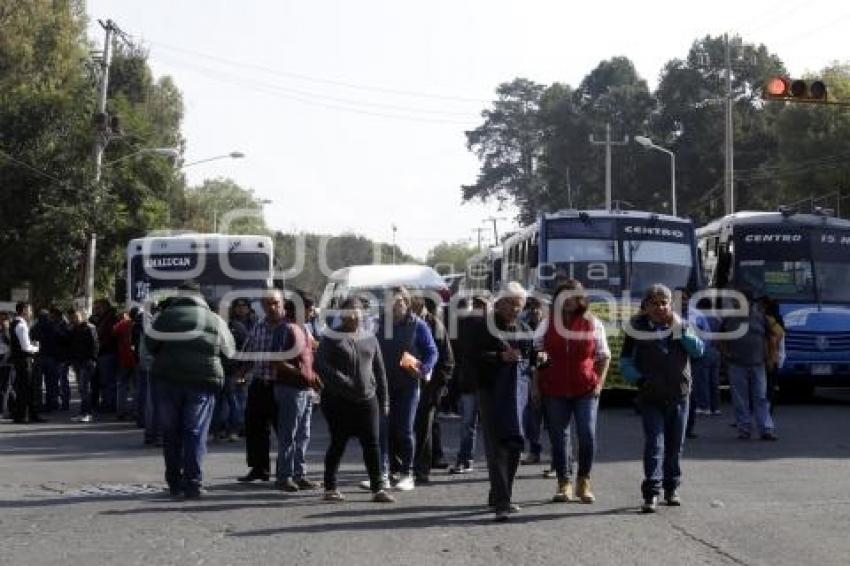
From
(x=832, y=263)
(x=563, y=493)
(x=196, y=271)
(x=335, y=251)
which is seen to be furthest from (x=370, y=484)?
(x=335, y=251)

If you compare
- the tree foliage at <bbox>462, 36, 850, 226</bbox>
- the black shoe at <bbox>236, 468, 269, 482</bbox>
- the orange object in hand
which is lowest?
the black shoe at <bbox>236, 468, 269, 482</bbox>

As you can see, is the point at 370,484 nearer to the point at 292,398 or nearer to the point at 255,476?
the point at 292,398

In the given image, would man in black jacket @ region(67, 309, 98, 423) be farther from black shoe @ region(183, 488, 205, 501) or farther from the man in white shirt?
black shoe @ region(183, 488, 205, 501)

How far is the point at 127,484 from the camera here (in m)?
13.0

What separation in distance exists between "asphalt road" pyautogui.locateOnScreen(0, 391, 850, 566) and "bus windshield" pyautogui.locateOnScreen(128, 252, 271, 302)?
7883mm

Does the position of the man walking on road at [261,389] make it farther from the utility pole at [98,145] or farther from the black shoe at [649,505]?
the utility pole at [98,145]

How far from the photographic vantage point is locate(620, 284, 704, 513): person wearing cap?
11.1m

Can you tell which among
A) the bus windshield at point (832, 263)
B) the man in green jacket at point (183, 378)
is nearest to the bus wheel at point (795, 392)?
the bus windshield at point (832, 263)

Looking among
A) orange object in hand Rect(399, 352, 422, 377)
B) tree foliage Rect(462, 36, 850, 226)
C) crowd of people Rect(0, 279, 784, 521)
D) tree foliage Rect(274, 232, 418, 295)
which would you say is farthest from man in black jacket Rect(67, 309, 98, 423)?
tree foliage Rect(274, 232, 418, 295)

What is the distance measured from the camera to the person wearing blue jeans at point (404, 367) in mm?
12422

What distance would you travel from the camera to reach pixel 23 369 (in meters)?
21.2

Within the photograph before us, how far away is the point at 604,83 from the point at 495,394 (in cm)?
8142

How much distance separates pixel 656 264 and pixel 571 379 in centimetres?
1177

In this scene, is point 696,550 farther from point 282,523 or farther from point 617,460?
point 617,460
